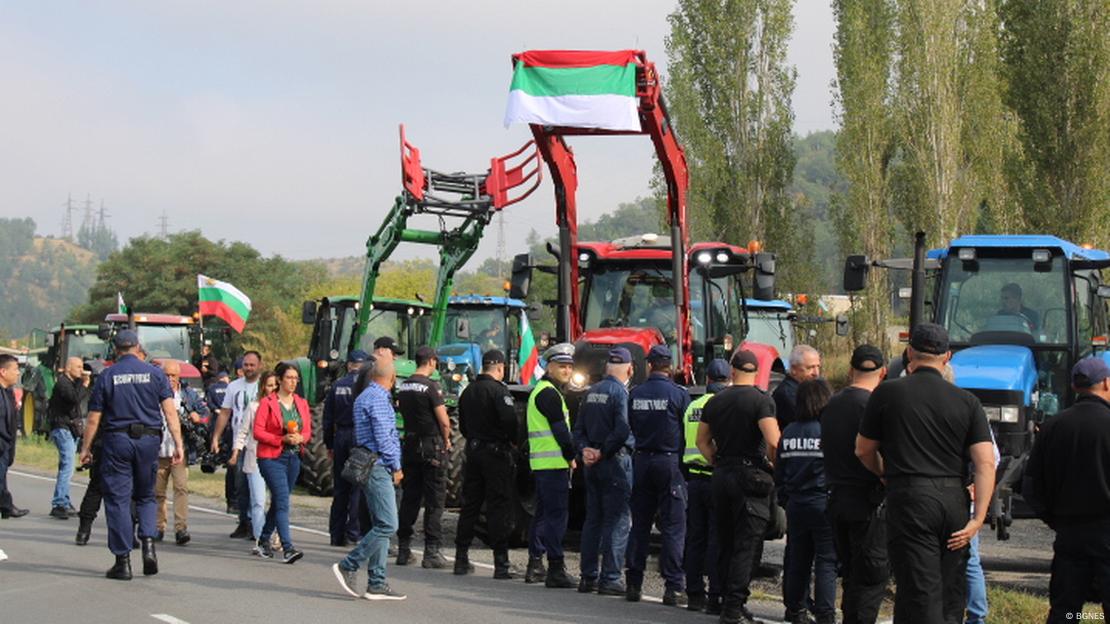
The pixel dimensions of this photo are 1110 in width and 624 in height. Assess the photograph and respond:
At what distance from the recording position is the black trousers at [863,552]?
9.27 metres

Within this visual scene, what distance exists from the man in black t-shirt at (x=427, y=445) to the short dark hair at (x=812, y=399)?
3.96m

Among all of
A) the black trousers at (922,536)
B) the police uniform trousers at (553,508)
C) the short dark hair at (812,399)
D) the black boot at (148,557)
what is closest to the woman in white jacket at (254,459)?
the black boot at (148,557)

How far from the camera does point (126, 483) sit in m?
12.7

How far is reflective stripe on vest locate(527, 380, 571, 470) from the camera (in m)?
12.6

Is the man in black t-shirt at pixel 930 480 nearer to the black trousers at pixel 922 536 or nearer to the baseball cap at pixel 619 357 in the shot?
the black trousers at pixel 922 536

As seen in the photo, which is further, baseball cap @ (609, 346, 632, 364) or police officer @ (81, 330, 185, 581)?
police officer @ (81, 330, 185, 581)

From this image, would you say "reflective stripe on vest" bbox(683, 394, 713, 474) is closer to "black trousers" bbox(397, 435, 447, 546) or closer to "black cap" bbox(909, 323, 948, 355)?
"black trousers" bbox(397, 435, 447, 546)

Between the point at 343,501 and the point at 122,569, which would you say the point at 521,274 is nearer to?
the point at 343,501

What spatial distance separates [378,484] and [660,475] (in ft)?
7.17

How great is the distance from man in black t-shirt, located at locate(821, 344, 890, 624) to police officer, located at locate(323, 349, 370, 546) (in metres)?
6.64

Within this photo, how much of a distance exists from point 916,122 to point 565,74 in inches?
981

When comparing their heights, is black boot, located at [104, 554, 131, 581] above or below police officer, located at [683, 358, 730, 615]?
below

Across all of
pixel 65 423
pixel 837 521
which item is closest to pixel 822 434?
pixel 837 521

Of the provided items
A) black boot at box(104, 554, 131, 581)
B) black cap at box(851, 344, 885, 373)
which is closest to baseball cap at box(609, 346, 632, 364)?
black cap at box(851, 344, 885, 373)
